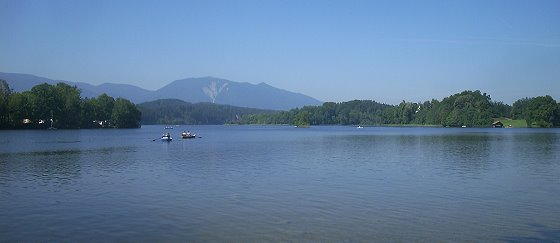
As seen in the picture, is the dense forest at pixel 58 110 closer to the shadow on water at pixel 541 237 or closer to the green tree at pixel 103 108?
the green tree at pixel 103 108

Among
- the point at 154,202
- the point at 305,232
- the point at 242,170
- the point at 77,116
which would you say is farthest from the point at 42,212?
the point at 77,116

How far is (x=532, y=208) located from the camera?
19547mm

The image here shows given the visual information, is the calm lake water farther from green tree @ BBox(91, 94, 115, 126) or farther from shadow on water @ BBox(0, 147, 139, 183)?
green tree @ BBox(91, 94, 115, 126)

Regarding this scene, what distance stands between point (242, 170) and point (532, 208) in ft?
62.9

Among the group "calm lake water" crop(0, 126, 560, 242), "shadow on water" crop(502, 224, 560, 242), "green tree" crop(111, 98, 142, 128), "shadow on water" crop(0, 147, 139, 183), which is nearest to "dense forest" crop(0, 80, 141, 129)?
"green tree" crop(111, 98, 142, 128)

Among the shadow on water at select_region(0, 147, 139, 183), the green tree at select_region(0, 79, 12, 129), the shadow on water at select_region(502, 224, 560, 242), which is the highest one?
the green tree at select_region(0, 79, 12, 129)

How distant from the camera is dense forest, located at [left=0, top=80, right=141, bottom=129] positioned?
12269 cm

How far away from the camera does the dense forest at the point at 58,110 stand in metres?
123

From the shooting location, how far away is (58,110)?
136 meters

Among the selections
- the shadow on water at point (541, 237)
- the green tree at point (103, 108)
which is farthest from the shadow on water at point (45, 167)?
the green tree at point (103, 108)

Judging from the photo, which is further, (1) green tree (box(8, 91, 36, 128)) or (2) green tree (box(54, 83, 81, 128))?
(2) green tree (box(54, 83, 81, 128))

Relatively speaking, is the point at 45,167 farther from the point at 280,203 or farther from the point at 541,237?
the point at 541,237

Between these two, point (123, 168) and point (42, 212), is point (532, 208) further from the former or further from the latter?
point (123, 168)

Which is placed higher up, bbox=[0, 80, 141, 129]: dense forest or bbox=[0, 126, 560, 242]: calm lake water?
bbox=[0, 80, 141, 129]: dense forest
